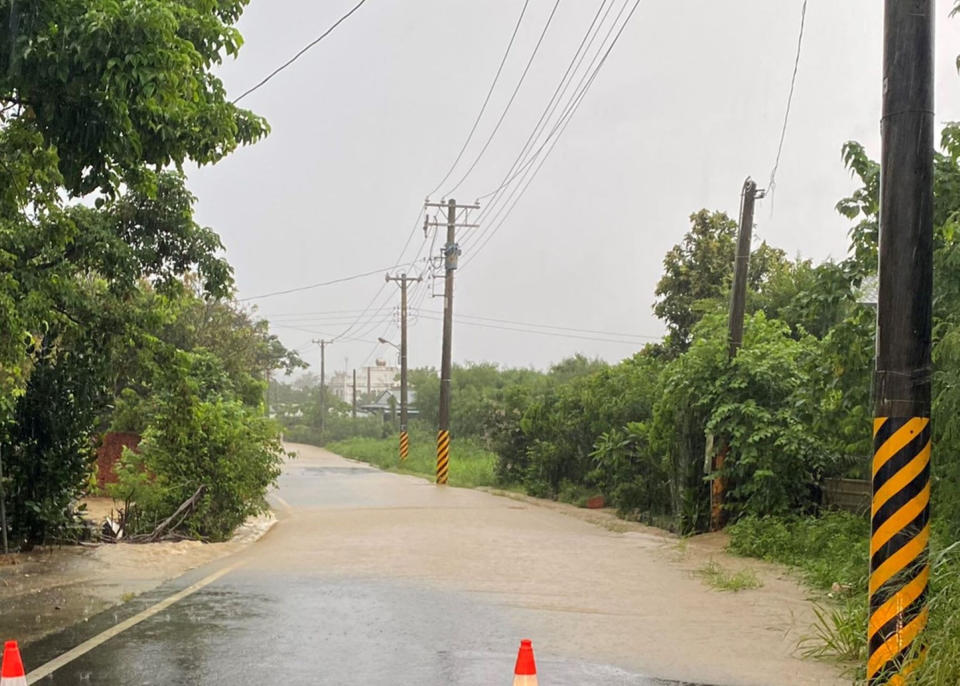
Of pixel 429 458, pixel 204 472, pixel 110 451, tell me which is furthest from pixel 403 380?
pixel 204 472

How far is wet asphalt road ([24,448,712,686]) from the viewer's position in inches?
279

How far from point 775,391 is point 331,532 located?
26.5 feet

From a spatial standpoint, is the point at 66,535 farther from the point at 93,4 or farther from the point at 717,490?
the point at 717,490

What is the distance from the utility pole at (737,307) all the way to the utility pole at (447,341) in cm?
1671

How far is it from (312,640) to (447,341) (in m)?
26.7

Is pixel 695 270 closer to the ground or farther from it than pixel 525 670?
farther from it

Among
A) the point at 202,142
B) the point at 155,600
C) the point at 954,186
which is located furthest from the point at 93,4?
the point at 954,186

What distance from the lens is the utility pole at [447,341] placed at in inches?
1335

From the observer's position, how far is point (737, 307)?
17.1m

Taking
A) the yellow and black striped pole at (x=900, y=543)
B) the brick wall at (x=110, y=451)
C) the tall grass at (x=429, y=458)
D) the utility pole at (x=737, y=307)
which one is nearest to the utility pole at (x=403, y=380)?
the tall grass at (x=429, y=458)

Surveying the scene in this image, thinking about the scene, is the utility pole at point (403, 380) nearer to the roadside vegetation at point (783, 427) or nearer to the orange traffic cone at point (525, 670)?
the roadside vegetation at point (783, 427)

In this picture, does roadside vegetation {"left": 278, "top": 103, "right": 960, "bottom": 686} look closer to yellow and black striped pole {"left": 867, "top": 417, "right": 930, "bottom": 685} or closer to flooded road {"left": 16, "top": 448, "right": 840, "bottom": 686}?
yellow and black striped pole {"left": 867, "top": 417, "right": 930, "bottom": 685}

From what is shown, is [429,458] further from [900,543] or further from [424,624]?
[900,543]

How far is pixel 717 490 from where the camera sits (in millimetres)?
17328
